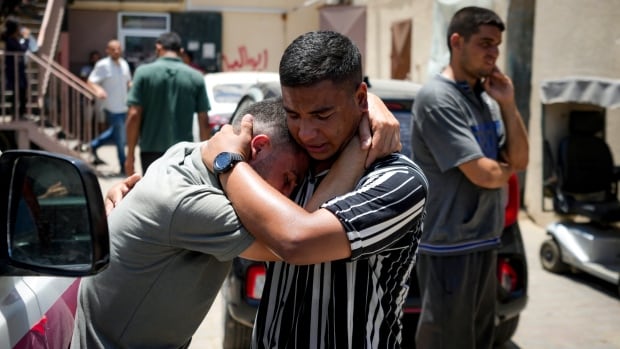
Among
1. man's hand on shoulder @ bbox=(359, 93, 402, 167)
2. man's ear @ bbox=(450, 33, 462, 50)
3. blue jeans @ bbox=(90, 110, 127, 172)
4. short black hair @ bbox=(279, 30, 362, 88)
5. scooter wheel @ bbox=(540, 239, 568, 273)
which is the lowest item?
scooter wheel @ bbox=(540, 239, 568, 273)

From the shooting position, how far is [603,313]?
5477 millimetres

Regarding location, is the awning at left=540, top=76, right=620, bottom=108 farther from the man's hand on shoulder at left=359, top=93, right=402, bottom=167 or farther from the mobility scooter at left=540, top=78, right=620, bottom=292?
the man's hand on shoulder at left=359, top=93, right=402, bottom=167

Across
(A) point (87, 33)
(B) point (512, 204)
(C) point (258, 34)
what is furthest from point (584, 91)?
(A) point (87, 33)

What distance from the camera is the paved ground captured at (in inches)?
196

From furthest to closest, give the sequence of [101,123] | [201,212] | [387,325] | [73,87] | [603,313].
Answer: [101,123] → [73,87] → [603,313] → [387,325] → [201,212]

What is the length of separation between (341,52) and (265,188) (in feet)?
1.23

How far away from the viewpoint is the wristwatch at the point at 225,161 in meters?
1.80

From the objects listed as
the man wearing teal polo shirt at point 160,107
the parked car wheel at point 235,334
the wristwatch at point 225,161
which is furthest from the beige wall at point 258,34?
the wristwatch at point 225,161

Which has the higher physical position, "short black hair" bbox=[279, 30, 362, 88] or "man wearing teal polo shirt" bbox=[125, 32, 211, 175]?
"short black hair" bbox=[279, 30, 362, 88]

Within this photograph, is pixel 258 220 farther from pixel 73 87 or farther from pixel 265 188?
pixel 73 87

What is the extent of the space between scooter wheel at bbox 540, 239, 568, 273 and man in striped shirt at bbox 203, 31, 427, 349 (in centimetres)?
477

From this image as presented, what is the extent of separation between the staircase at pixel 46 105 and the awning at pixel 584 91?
22.8 feet

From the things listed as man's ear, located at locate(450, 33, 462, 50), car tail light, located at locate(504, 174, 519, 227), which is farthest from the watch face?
car tail light, located at locate(504, 174, 519, 227)

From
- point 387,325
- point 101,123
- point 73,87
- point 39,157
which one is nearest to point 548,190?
point 387,325
